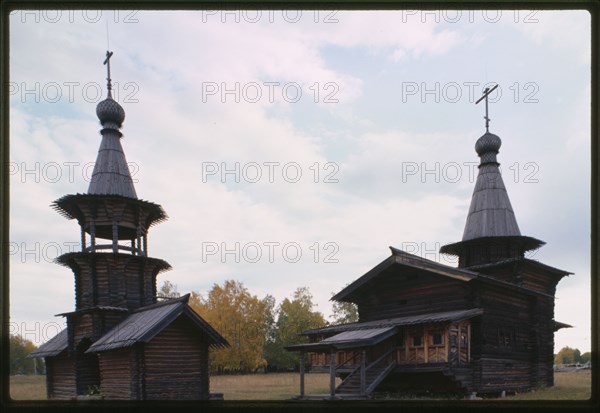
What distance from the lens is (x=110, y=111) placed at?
65.0 feet

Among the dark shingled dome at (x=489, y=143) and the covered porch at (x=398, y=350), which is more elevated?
the dark shingled dome at (x=489, y=143)

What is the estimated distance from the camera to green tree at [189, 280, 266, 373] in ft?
50.6

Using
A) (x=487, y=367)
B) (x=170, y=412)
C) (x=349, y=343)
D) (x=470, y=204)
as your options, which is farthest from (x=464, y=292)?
(x=170, y=412)

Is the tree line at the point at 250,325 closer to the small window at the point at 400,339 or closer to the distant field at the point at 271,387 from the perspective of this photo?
the distant field at the point at 271,387

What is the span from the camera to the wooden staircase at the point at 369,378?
15513 mm

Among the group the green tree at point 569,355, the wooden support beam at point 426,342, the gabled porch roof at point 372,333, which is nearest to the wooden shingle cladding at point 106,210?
the gabled porch roof at point 372,333

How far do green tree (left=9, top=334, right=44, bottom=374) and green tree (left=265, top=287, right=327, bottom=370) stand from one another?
778 cm

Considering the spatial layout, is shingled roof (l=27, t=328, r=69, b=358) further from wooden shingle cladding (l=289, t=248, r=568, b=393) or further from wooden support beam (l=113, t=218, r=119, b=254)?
wooden shingle cladding (l=289, t=248, r=568, b=393)

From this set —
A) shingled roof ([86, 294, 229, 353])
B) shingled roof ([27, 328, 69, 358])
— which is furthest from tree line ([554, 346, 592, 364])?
shingled roof ([27, 328, 69, 358])

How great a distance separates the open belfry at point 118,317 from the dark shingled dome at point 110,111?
4 cm

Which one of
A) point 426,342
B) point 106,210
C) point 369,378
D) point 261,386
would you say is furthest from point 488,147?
point 106,210

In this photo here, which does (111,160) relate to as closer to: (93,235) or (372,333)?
(93,235)

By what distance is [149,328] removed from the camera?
14.7 m
